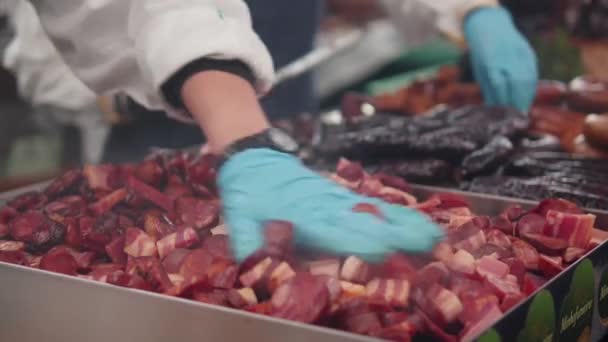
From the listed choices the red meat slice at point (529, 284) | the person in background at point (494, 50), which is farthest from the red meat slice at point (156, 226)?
the person in background at point (494, 50)

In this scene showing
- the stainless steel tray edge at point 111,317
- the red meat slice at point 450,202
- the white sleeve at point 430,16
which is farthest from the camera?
the white sleeve at point 430,16

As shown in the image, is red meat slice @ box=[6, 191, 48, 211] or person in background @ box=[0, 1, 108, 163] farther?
person in background @ box=[0, 1, 108, 163]

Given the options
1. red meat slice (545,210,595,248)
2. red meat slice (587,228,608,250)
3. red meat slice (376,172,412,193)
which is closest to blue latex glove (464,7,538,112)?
red meat slice (376,172,412,193)

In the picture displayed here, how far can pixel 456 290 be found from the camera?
1.02 metres

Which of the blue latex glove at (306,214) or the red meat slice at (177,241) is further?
the red meat slice at (177,241)

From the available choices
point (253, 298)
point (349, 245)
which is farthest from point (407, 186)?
point (253, 298)

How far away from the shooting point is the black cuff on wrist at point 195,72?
125 centimetres

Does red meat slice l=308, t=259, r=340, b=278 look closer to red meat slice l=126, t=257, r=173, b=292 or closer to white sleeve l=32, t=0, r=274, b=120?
red meat slice l=126, t=257, r=173, b=292

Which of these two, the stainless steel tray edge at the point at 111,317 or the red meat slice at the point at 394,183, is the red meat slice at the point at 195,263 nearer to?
the stainless steel tray edge at the point at 111,317

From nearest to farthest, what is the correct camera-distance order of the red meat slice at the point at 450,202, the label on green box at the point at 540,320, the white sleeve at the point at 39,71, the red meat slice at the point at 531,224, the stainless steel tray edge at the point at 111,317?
the stainless steel tray edge at the point at 111,317
the label on green box at the point at 540,320
the red meat slice at the point at 531,224
the red meat slice at the point at 450,202
the white sleeve at the point at 39,71

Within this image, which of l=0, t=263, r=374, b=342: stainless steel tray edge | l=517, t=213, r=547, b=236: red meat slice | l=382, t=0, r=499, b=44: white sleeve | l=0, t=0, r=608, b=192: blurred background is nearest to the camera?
l=0, t=263, r=374, b=342: stainless steel tray edge

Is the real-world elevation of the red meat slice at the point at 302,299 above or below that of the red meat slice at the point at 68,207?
above

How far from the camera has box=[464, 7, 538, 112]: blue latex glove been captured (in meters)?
2.43

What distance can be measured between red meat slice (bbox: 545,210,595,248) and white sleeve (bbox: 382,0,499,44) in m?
1.39
